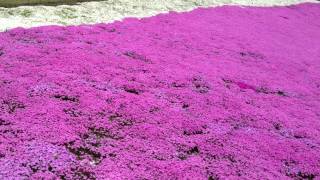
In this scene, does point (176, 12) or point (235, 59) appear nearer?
point (235, 59)

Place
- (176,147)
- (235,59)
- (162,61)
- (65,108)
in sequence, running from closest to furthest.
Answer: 1. (176,147)
2. (65,108)
3. (162,61)
4. (235,59)

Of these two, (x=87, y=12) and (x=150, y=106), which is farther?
(x=87, y=12)

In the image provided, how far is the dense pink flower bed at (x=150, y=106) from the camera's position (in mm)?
14203

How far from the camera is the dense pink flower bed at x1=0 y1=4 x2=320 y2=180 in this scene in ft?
46.6

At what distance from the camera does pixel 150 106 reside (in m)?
18.3

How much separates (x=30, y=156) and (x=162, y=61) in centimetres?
1207

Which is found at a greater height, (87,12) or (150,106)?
(87,12)

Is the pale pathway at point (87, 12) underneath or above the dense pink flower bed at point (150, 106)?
above

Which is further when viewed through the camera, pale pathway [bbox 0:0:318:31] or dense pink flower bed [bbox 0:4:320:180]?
pale pathway [bbox 0:0:318:31]

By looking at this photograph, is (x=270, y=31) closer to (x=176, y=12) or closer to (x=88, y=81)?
(x=176, y=12)

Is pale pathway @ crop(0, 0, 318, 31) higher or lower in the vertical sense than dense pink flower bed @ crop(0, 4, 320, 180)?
higher

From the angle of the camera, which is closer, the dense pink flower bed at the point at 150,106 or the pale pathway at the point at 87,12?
the dense pink flower bed at the point at 150,106

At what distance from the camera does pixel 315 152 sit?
1750 centimetres

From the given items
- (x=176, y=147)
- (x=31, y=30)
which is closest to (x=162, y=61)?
(x=31, y=30)
